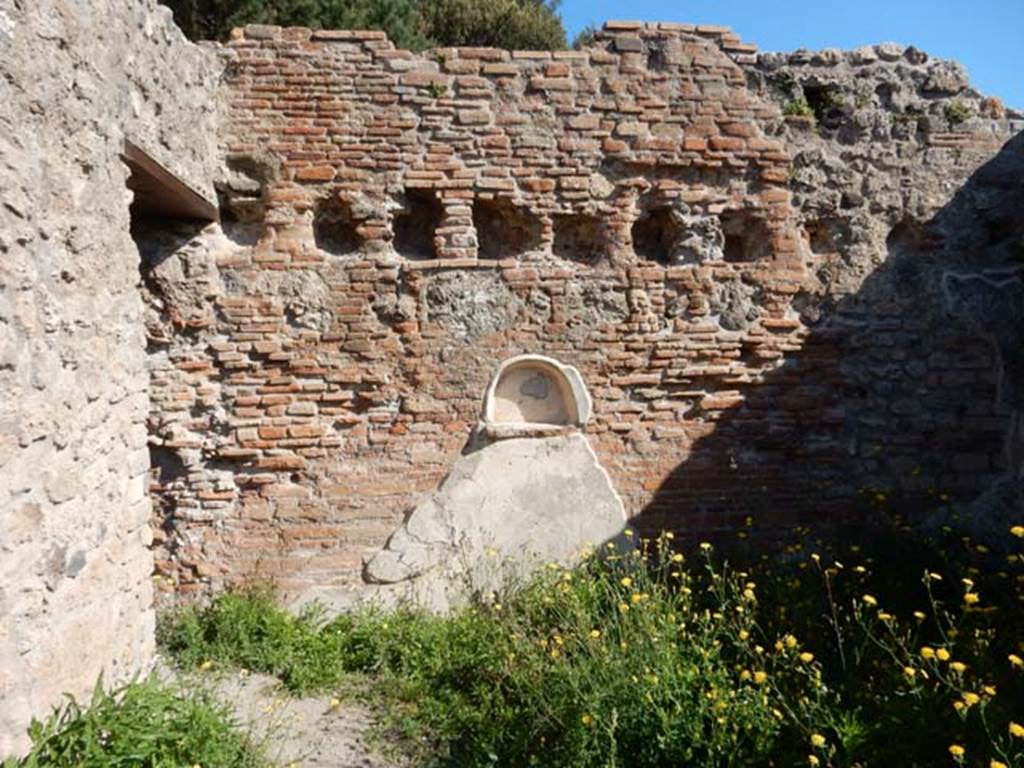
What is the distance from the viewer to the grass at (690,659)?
2920mm

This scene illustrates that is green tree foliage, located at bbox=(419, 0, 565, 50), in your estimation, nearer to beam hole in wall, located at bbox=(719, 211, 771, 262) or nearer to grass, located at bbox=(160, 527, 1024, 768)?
beam hole in wall, located at bbox=(719, 211, 771, 262)

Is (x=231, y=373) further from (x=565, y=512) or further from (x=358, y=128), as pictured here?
(x=565, y=512)

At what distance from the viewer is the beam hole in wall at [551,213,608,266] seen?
16.8 ft

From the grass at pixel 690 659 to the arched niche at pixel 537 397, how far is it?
90cm

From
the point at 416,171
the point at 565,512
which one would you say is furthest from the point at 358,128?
the point at 565,512

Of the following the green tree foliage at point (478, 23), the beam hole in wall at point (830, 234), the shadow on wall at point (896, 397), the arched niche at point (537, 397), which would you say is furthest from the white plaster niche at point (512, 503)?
the green tree foliage at point (478, 23)

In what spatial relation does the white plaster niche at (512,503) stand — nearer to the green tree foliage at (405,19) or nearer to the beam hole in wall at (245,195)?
the beam hole in wall at (245,195)

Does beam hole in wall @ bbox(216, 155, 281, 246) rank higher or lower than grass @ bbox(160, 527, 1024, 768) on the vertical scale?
higher

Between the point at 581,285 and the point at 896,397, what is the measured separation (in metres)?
2.33

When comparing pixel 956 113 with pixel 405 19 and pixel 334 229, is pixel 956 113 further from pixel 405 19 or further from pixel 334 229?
pixel 405 19

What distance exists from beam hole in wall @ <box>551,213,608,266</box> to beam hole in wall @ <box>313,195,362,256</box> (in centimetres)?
132

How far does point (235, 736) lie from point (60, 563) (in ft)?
3.39

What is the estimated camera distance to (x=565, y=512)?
498cm

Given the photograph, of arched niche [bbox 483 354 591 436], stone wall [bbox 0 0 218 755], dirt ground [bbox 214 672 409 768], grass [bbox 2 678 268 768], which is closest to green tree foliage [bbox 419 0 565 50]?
arched niche [bbox 483 354 591 436]
